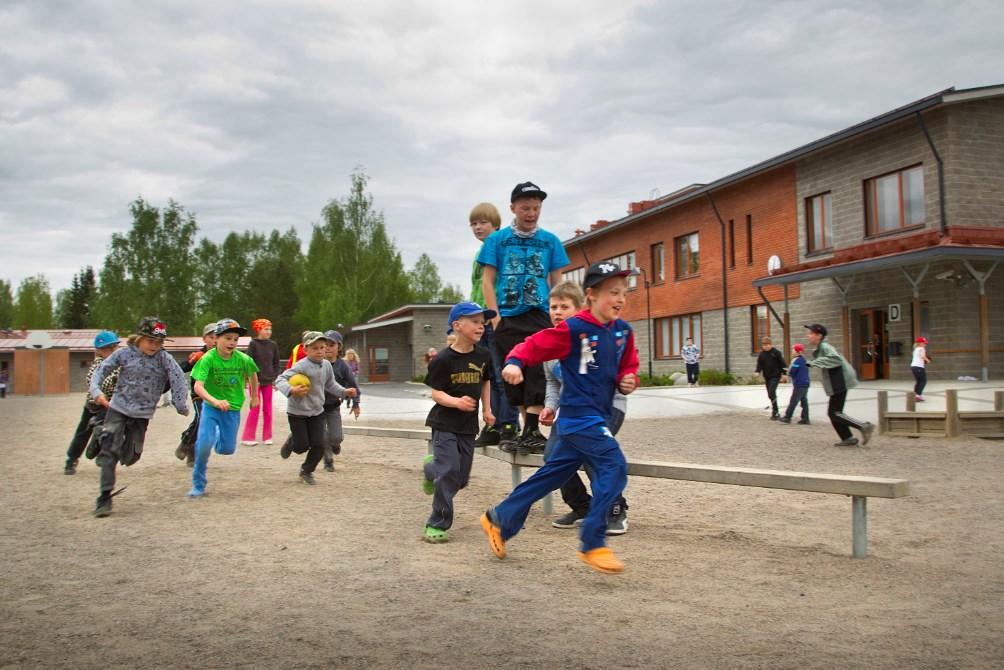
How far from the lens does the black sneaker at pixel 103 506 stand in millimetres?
7239

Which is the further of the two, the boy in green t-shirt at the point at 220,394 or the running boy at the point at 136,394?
the boy in green t-shirt at the point at 220,394

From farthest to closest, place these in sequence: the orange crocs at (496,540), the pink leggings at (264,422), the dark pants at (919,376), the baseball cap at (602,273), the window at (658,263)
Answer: the window at (658,263), the dark pants at (919,376), the pink leggings at (264,422), the orange crocs at (496,540), the baseball cap at (602,273)

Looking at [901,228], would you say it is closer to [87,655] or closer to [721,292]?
[721,292]

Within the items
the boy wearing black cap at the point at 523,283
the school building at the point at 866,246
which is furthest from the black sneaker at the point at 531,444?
the school building at the point at 866,246

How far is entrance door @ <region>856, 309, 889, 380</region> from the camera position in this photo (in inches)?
1062

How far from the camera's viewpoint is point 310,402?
9055 millimetres

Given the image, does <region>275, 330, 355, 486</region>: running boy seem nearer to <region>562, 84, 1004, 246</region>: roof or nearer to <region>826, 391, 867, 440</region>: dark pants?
<region>826, 391, 867, 440</region>: dark pants

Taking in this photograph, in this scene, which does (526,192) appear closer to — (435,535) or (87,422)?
(435,535)

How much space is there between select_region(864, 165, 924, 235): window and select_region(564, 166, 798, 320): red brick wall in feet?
11.6

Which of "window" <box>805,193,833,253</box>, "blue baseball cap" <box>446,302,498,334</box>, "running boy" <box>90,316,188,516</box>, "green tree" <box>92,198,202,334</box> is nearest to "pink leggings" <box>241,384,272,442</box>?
"running boy" <box>90,316,188,516</box>

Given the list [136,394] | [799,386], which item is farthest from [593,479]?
[799,386]

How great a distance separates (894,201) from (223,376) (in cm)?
2343

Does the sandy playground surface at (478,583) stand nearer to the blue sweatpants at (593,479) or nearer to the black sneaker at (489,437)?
the blue sweatpants at (593,479)

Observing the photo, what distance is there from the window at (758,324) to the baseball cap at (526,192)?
26290 millimetres
